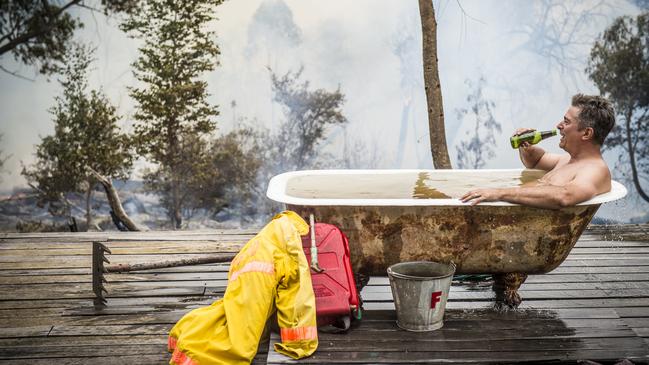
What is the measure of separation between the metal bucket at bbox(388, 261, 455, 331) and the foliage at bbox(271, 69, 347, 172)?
343 cm

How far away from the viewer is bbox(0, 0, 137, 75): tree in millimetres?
5925

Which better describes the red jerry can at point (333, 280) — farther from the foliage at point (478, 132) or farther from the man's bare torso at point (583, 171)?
the foliage at point (478, 132)

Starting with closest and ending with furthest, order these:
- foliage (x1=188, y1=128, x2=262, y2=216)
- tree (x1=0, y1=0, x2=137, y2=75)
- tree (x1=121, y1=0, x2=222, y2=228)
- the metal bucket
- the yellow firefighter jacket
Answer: the yellow firefighter jacket → the metal bucket → tree (x1=0, y1=0, x2=137, y2=75) → tree (x1=121, y1=0, x2=222, y2=228) → foliage (x1=188, y1=128, x2=262, y2=216)

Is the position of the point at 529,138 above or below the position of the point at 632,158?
above

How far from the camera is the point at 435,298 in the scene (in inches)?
125

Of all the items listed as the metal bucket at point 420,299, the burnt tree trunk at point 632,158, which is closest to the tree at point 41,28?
the metal bucket at point 420,299

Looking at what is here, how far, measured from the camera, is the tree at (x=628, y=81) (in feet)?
21.8

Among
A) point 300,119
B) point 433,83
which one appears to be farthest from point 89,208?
point 433,83

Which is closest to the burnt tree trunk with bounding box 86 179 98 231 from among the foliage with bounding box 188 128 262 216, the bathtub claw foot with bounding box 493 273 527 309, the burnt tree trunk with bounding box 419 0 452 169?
the foliage with bounding box 188 128 262 216

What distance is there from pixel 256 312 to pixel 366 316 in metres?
0.73

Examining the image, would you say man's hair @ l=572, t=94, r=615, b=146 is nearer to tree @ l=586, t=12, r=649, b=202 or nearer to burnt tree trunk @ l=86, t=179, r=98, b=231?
tree @ l=586, t=12, r=649, b=202

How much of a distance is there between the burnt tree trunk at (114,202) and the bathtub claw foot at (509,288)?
3.92 m

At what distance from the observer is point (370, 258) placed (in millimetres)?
3449

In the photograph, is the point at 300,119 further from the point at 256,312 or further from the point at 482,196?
the point at 256,312
